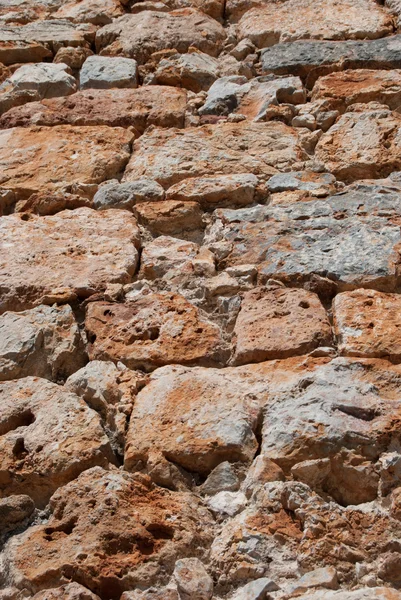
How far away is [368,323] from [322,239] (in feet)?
1.53

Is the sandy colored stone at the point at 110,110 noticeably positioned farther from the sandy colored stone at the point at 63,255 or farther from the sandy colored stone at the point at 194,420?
the sandy colored stone at the point at 194,420

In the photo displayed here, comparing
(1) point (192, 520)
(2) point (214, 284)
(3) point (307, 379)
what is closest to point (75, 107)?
(2) point (214, 284)

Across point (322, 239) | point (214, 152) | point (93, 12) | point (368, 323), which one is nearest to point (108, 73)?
point (93, 12)

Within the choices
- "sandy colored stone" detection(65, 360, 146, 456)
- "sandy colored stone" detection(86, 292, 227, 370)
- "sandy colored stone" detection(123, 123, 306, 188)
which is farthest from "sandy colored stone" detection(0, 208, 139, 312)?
"sandy colored stone" detection(65, 360, 146, 456)

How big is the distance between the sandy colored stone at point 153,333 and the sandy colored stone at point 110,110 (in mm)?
1049

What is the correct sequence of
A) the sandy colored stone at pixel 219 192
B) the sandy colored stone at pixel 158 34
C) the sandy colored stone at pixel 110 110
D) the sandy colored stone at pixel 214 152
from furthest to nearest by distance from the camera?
the sandy colored stone at pixel 158 34 < the sandy colored stone at pixel 110 110 < the sandy colored stone at pixel 214 152 < the sandy colored stone at pixel 219 192

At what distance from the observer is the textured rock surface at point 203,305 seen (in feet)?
7.39

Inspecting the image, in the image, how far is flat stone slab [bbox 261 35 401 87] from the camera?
4.01 metres

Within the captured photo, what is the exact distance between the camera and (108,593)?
7.14 ft

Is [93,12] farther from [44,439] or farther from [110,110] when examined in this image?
[44,439]

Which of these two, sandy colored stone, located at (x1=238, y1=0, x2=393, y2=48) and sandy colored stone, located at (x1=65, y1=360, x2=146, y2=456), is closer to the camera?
sandy colored stone, located at (x1=65, y1=360, x2=146, y2=456)

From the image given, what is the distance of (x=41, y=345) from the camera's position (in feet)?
9.54

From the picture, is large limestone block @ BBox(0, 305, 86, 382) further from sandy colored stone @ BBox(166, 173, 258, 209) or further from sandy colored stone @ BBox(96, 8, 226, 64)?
sandy colored stone @ BBox(96, 8, 226, 64)

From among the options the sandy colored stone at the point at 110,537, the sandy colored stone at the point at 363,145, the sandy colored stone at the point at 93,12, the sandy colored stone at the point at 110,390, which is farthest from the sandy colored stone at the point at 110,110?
the sandy colored stone at the point at 110,537
